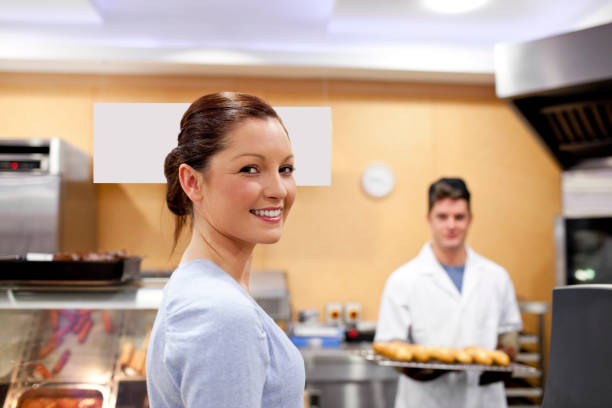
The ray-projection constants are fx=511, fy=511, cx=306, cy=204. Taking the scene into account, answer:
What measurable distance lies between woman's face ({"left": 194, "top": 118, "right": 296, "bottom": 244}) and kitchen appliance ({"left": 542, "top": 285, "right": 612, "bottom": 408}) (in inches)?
22.6

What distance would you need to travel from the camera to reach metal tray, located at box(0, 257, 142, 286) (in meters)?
1.64

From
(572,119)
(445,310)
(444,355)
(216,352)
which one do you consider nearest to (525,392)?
(445,310)

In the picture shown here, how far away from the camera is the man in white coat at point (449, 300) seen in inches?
89.2

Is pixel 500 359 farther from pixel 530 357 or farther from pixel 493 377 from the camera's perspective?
pixel 530 357

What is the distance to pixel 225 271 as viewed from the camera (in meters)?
0.85

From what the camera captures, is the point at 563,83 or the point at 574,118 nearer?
the point at 563,83

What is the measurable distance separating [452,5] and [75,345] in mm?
2496

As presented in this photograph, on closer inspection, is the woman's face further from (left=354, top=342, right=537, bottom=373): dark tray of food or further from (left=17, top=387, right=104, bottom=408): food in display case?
(left=354, top=342, right=537, bottom=373): dark tray of food

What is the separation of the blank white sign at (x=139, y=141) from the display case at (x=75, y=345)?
54 cm

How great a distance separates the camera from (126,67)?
10.1 feet

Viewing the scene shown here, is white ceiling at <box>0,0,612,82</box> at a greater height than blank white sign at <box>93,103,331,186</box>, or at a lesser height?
greater

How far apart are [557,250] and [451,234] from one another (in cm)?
89

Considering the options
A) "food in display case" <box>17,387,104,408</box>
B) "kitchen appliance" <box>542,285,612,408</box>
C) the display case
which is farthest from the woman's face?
"food in display case" <box>17,387,104,408</box>

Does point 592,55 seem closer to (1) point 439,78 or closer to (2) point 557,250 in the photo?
(2) point 557,250
